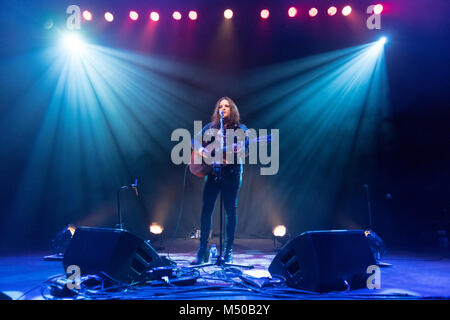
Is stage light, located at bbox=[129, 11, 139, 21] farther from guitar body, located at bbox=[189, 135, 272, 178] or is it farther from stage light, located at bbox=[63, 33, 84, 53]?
guitar body, located at bbox=[189, 135, 272, 178]

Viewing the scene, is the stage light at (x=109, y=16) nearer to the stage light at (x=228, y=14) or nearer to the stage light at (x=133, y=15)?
the stage light at (x=133, y=15)

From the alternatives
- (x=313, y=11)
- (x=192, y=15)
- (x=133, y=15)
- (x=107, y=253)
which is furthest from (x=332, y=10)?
(x=107, y=253)

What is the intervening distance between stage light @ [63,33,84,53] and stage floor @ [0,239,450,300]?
3.84 meters

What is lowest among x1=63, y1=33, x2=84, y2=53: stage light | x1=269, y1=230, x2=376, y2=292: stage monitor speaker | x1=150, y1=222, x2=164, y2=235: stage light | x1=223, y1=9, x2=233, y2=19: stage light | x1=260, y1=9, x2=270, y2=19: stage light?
x1=150, y1=222, x2=164, y2=235: stage light

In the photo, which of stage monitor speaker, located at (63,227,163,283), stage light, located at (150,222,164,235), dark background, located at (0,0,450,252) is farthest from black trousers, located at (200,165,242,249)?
dark background, located at (0,0,450,252)

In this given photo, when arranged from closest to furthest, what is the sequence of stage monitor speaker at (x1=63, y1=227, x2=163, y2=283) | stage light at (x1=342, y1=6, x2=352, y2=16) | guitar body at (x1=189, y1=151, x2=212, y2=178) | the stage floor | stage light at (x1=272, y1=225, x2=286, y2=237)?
the stage floor < stage monitor speaker at (x1=63, y1=227, x2=163, y2=283) < guitar body at (x1=189, y1=151, x2=212, y2=178) < stage light at (x1=272, y1=225, x2=286, y2=237) < stage light at (x1=342, y1=6, x2=352, y2=16)

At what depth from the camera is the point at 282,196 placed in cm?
638

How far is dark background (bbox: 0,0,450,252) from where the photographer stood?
5285 mm

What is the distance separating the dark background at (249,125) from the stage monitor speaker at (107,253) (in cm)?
310

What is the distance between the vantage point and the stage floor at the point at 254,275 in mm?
2117

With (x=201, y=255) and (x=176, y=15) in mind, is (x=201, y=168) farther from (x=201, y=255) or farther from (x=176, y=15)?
(x=176, y=15)

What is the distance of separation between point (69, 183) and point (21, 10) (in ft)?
10.8

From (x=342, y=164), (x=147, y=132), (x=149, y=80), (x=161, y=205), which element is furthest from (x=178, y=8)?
(x=342, y=164)

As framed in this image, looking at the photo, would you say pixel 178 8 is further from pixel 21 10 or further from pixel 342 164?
pixel 342 164
